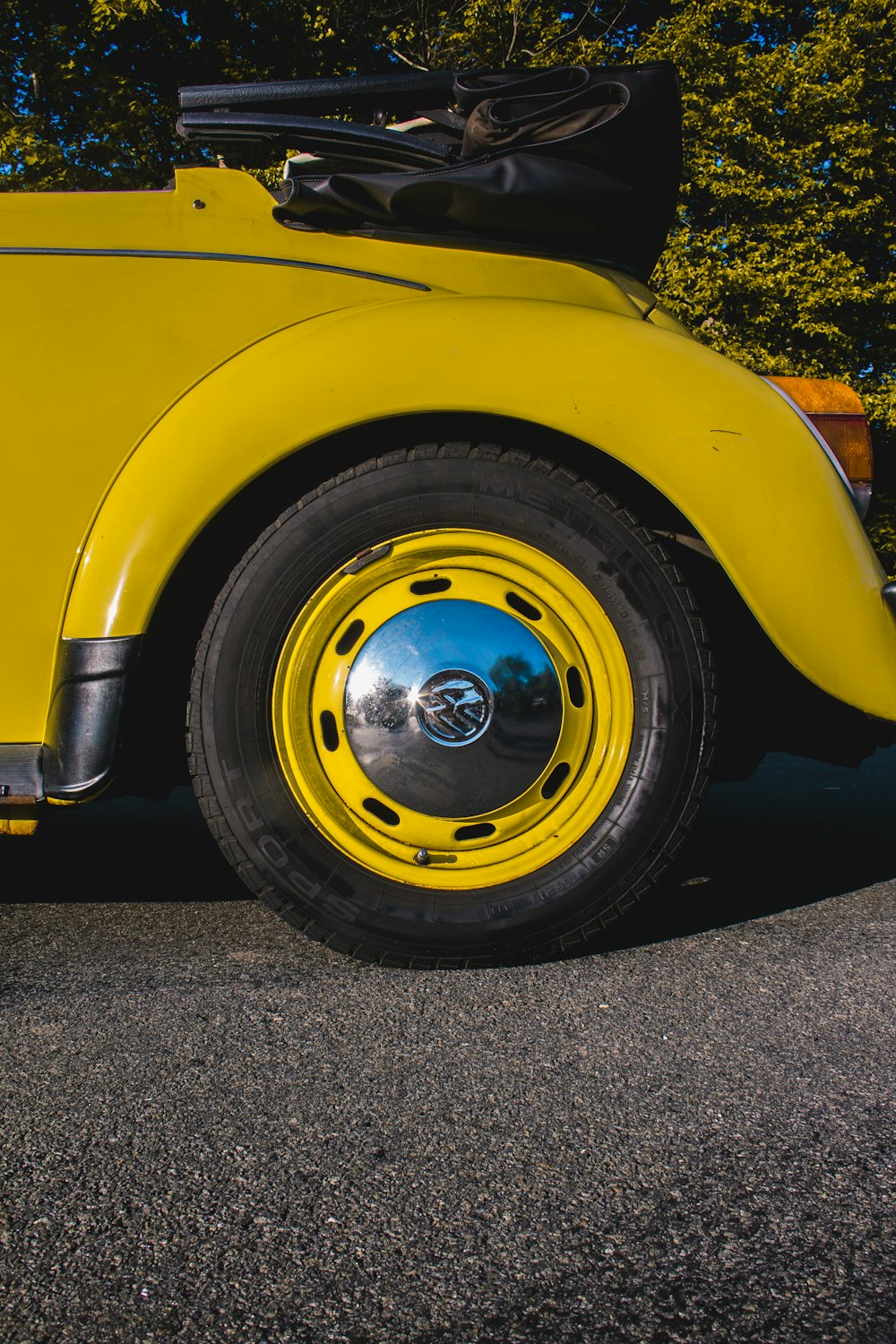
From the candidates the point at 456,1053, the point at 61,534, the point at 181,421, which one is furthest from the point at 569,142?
the point at 456,1053

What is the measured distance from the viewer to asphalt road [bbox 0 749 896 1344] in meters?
0.94

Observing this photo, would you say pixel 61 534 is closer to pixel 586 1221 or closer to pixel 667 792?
pixel 667 792

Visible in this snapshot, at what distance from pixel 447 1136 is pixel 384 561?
94 cm

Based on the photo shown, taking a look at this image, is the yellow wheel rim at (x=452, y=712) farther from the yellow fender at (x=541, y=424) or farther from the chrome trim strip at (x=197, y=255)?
the chrome trim strip at (x=197, y=255)

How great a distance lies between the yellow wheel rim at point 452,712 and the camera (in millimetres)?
1734

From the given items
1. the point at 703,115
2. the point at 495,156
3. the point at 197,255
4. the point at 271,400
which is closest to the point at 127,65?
the point at 703,115

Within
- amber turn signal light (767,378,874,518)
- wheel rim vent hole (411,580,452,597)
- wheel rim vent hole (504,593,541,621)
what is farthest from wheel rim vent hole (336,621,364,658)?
amber turn signal light (767,378,874,518)

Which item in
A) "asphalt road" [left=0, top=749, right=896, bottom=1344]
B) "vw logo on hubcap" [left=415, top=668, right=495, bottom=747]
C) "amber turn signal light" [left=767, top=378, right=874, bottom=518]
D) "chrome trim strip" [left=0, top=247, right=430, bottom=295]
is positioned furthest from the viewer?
"amber turn signal light" [left=767, top=378, right=874, bottom=518]

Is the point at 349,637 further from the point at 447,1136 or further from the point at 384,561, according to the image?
the point at 447,1136

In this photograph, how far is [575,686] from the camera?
1.79 metres

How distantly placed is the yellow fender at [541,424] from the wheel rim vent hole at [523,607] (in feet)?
0.96

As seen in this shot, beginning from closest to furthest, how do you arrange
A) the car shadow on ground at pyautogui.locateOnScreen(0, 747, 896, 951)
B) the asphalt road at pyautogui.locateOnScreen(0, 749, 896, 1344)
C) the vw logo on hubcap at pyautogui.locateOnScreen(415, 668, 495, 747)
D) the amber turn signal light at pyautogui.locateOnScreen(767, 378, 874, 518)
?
the asphalt road at pyautogui.locateOnScreen(0, 749, 896, 1344) → the vw logo on hubcap at pyautogui.locateOnScreen(415, 668, 495, 747) → the amber turn signal light at pyautogui.locateOnScreen(767, 378, 874, 518) → the car shadow on ground at pyautogui.locateOnScreen(0, 747, 896, 951)

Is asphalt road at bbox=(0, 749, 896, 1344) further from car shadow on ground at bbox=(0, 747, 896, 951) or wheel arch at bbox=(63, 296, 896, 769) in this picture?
wheel arch at bbox=(63, 296, 896, 769)

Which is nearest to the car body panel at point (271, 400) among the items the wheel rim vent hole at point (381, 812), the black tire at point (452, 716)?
the black tire at point (452, 716)
